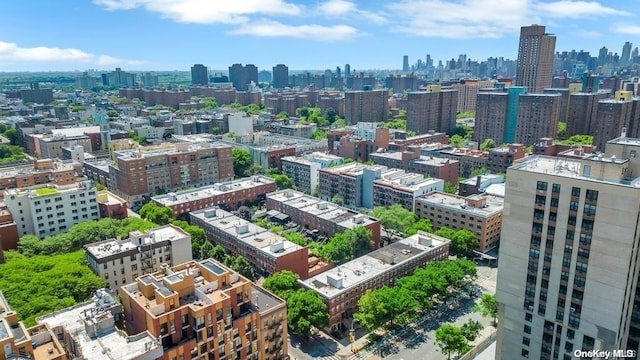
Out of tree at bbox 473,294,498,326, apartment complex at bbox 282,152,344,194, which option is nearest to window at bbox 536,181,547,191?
tree at bbox 473,294,498,326

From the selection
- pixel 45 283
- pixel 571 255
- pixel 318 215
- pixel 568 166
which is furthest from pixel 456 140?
pixel 45 283

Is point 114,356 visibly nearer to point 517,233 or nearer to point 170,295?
point 170,295

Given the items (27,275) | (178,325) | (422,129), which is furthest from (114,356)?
(422,129)

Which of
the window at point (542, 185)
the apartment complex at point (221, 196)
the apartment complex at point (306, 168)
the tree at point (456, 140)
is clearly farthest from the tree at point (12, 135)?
the window at point (542, 185)

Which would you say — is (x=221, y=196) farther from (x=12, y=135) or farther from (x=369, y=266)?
(x=12, y=135)

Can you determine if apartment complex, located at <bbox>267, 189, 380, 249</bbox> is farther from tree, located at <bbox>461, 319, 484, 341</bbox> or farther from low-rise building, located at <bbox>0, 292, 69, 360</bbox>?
low-rise building, located at <bbox>0, 292, 69, 360</bbox>

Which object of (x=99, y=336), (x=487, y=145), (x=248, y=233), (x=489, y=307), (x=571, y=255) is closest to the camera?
(x=571, y=255)

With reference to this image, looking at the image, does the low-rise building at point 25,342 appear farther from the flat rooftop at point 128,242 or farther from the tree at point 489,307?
the tree at point 489,307
